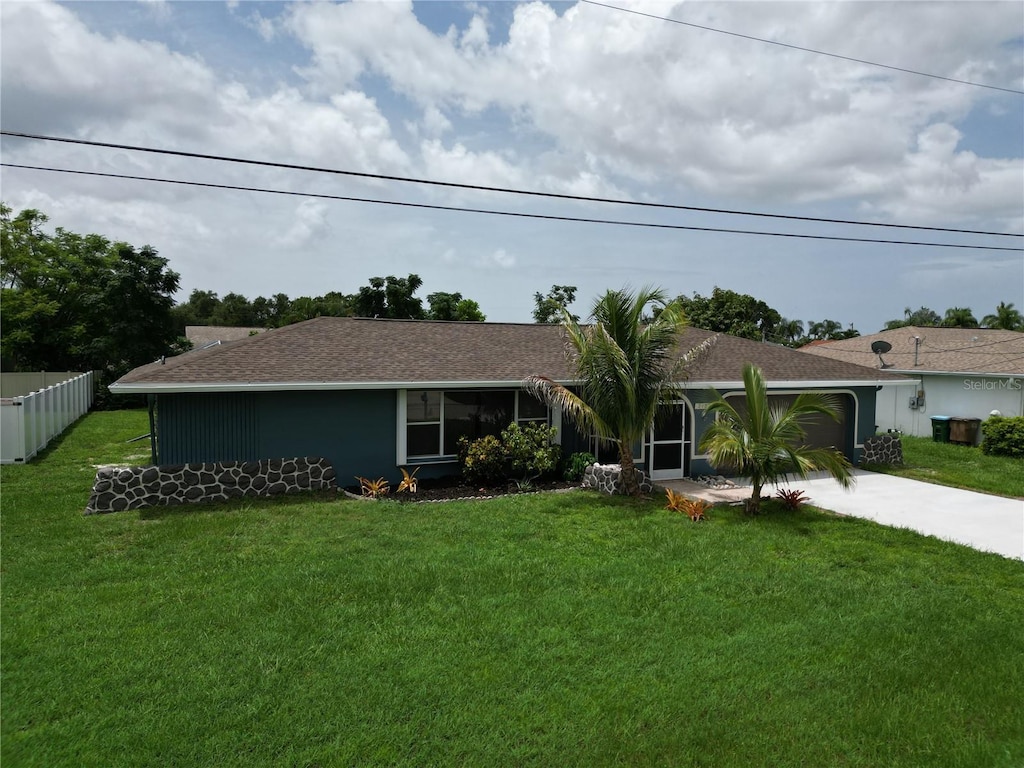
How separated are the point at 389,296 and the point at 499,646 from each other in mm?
33578

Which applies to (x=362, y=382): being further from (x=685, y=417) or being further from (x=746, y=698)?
(x=746, y=698)

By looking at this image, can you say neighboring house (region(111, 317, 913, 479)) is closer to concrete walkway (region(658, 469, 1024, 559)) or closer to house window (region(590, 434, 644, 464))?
house window (region(590, 434, 644, 464))

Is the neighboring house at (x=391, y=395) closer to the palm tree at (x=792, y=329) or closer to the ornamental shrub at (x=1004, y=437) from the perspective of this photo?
the ornamental shrub at (x=1004, y=437)

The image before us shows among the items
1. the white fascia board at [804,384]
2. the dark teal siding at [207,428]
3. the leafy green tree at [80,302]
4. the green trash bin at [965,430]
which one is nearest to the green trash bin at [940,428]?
the green trash bin at [965,430]

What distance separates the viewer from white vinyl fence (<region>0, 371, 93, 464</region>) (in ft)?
49.1

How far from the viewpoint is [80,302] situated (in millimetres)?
33719

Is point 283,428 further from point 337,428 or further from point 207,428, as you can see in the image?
point 207,428

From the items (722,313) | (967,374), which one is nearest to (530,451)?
(967,374)

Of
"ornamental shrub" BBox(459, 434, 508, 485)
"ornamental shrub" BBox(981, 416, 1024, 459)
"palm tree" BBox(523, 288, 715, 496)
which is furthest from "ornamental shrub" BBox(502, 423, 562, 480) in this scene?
"ornamental shrub" BBox(981, 416, 1024, 459)

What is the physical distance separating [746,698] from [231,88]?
9.75 metres

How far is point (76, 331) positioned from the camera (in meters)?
32.5

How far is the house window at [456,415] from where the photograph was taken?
1319 centimetres

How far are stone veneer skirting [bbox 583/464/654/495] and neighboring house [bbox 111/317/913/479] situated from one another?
1.41 meters

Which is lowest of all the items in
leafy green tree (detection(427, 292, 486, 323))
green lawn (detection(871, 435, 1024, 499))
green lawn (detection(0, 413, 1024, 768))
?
green lawn (detection(0, 413, 1024, 768))
